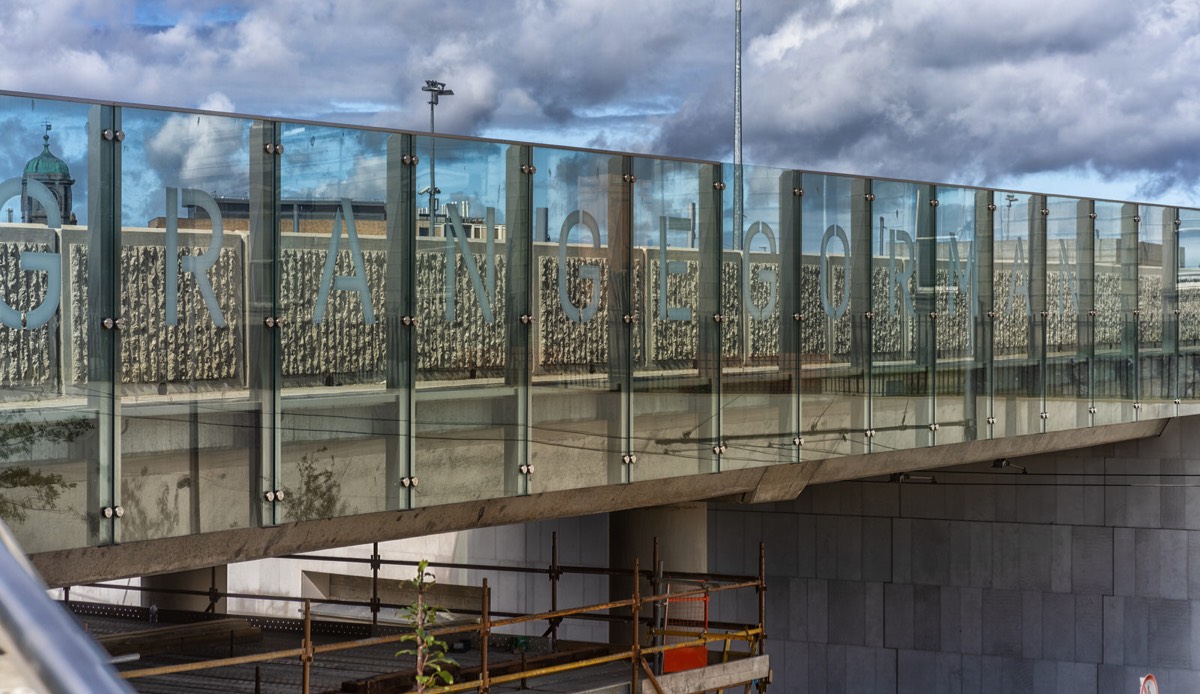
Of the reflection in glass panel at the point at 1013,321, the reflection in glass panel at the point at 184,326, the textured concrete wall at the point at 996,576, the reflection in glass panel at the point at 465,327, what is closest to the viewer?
the reflection in glass panel at the point at 184,326

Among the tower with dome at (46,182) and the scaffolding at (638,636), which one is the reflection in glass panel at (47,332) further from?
the scaffolding at (638,636)

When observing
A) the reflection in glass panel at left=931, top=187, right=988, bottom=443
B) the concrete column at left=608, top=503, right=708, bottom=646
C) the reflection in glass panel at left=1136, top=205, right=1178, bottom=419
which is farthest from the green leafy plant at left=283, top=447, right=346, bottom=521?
the reflection in glass panel at left=1136, top=205, right=1178, bottom=419

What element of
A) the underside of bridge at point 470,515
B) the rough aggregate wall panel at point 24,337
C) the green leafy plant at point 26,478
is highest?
the rough aggregate wall panel at point 24,337

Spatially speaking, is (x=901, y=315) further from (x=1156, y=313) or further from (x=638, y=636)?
(x=1156, y=313)

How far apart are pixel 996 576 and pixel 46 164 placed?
671 inches

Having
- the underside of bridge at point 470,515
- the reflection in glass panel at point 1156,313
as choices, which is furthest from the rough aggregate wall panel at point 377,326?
the reflection in glass panel at point 1156,313

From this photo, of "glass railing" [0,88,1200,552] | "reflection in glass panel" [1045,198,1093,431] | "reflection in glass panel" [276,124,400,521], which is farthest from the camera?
"reflection in glass panel" [1045,198,1093,431]

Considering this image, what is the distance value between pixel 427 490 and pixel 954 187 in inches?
322

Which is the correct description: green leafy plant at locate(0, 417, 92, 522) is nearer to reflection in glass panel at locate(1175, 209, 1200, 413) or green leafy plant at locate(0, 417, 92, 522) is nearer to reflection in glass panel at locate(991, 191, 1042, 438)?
reflection in glass panel at locate(991, 191, 1042, 438)

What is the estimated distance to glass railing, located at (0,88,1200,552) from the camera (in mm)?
7129

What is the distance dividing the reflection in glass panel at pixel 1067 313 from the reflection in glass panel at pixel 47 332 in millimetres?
12551

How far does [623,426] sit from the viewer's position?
35.8 feet

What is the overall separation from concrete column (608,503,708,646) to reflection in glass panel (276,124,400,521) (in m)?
6.60

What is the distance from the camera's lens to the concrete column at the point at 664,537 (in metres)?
15.0
